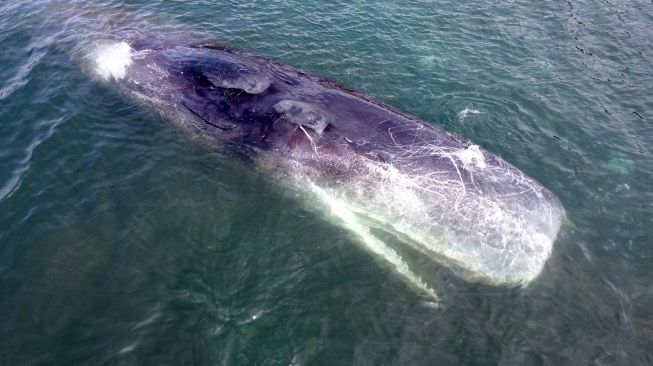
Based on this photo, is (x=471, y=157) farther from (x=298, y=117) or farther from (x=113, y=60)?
(x=113, y=60)

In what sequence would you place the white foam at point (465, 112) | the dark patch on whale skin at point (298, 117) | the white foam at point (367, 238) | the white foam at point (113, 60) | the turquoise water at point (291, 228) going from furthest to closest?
the white foam at point (465, 112) < the white foam at point (113, 60) < the dark patch on whale skin at point (298, 117) < the white foam at point (367, 238) < the turquoise water at point (291, 228)

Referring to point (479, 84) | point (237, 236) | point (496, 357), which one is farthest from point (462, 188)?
point (479, 84)

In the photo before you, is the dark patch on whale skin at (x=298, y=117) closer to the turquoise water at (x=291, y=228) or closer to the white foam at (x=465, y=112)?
the turquoise water at (x=291, y=228)

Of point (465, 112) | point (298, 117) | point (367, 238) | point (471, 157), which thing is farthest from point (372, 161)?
point (465, 112)

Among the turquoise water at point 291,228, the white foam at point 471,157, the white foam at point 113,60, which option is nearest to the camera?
the turquoise water at point 291,228

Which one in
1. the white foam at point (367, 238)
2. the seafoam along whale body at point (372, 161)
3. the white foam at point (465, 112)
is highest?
the seafoam along whale body at point (372, 161)

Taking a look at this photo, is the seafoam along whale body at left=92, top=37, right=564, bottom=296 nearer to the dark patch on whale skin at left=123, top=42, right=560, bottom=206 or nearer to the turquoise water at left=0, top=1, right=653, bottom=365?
the dark patch on whale skin at left=123, top=42, right=560, bottom=206

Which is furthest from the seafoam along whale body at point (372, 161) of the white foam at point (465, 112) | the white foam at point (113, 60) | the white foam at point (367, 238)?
the white foam at point (465, 112)
